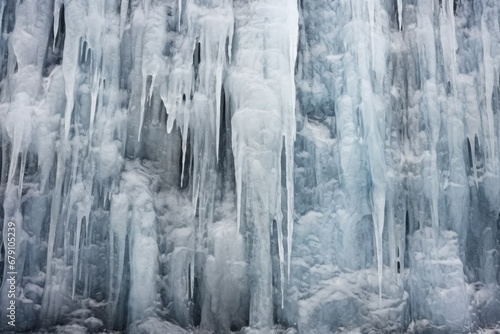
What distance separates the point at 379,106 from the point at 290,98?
1.25 m

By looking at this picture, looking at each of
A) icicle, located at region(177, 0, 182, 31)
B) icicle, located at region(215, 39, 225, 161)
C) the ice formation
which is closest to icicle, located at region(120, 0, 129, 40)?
the ice formation

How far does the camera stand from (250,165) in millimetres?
7285

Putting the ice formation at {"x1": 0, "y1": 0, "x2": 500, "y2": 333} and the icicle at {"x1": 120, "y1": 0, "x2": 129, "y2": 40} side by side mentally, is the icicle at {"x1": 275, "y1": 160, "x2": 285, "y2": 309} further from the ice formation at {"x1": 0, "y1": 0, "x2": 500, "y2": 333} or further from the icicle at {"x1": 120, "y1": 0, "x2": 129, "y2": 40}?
the icicle at {"x1": 120, "y1": 0, "x2": 129, "y2": 40}

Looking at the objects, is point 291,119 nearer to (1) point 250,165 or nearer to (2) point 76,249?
(1) point 250,165

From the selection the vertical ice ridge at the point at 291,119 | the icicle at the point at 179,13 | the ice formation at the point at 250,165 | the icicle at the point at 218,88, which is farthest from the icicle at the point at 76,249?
the icicle at the point at 179,13

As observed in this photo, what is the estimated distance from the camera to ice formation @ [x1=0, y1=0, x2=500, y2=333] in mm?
7164

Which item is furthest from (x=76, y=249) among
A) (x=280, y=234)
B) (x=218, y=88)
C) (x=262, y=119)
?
(x=262, y=119)

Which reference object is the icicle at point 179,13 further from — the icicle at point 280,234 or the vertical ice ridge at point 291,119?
the icicle at point 280,234

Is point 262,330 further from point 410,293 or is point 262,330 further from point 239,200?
point 410,293

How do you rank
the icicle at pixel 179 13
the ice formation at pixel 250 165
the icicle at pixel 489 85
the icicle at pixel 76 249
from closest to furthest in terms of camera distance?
the icicle at pixel 76 249
the ice formation at pixel 250 165
the icicle at pixel 179 13
the icicle at pixel 489 85

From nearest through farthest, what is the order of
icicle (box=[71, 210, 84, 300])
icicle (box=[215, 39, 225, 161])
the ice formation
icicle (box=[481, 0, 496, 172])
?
icicle (box=[71, 210, 84, 300])
the ice formation
icicle (box=[215, 39, 225, 161])
icicle (box=[481, 0, 496, 172])

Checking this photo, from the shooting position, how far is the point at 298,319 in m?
7.23

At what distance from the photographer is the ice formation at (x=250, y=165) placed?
716cm

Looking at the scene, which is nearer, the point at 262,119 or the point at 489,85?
the point at 262,119
